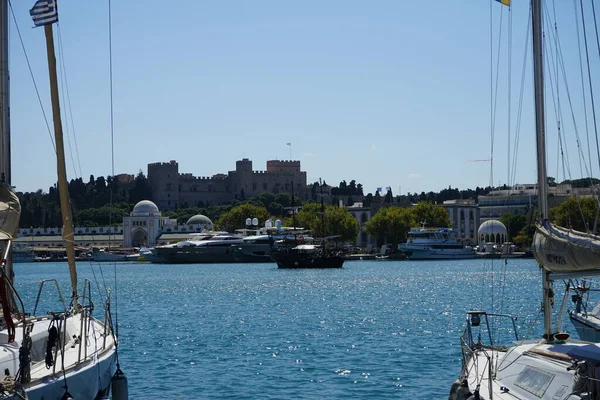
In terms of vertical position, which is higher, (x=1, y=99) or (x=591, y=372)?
(x=1, y=99)

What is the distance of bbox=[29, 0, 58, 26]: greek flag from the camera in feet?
84.1

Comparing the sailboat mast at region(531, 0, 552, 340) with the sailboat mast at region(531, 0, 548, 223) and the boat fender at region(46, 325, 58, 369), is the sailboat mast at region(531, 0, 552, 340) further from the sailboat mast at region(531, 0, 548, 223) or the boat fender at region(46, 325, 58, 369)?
the boat fender at region(46, 325, 58, 369)

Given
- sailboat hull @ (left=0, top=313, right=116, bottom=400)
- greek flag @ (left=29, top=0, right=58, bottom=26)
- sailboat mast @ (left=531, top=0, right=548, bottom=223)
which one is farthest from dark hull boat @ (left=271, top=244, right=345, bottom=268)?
sailboat mast @ (left=531, top=0, right=548, bottom=223)

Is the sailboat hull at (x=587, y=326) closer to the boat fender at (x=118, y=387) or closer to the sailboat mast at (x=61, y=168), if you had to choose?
the boat fender at (x=118, y=387)

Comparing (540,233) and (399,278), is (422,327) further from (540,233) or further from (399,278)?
(399,278)

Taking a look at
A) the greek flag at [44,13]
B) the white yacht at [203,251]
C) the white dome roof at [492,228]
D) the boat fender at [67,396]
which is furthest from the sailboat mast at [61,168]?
the white dome roof at [492,228]

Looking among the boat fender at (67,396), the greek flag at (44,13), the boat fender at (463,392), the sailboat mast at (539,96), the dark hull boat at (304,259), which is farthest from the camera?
the dark hull boat at (304,259)

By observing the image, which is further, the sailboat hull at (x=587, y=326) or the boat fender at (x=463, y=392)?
the sailboat hull at (x=587, y=326)

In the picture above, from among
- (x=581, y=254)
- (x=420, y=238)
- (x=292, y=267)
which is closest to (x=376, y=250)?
(x=420, y=238)

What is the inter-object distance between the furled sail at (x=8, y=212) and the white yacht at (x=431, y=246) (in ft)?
458

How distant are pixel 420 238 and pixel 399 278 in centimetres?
6456

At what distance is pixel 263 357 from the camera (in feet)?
114

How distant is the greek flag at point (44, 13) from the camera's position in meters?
25.6

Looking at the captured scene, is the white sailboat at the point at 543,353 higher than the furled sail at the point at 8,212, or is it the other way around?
the furled sail at the point at 8,212
